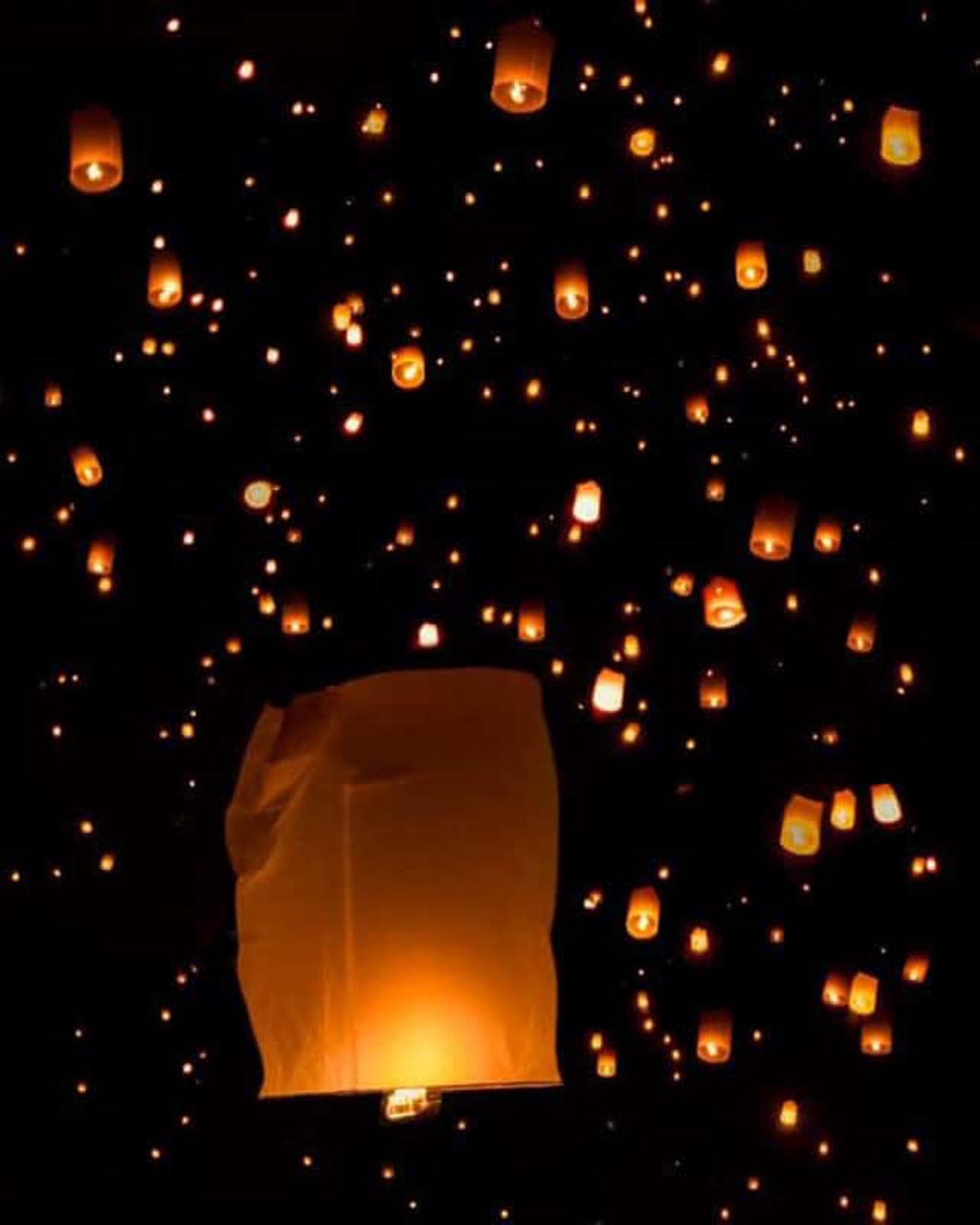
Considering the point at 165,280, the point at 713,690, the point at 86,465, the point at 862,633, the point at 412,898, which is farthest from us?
the point at 862,633

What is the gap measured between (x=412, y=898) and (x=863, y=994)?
6.23 feet

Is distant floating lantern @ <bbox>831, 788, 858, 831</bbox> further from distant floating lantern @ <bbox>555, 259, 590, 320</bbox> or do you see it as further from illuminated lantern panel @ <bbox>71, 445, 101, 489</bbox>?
illuminated lantern panel @ <bbox>71, 445, 101, 489</bbox>

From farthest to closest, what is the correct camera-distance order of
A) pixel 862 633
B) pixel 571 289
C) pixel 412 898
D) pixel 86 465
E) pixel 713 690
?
pixel 862 633
pixel 713 690
pixel 86 465
pixel 571 289
pixel 412 898

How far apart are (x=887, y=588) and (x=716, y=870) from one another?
0.88 m

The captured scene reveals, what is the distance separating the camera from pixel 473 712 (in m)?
1.80

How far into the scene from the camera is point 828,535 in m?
3.38

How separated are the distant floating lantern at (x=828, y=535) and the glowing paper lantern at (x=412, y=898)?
66.9 inches

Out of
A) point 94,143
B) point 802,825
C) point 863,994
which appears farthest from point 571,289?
point 863,994

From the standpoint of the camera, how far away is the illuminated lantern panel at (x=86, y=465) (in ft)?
9.84

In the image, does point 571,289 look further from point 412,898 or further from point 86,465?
point 412,898

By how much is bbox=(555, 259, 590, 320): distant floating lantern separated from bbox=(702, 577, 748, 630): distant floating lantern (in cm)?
61

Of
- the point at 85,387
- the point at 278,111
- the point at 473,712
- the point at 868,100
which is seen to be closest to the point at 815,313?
the point at 868,100

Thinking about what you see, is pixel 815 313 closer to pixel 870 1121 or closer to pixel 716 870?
pixel 716 870

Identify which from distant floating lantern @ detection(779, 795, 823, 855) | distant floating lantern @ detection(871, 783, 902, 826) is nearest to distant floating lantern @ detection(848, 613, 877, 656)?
distant floating lantern @ detection(871, 783, 902, 826)
